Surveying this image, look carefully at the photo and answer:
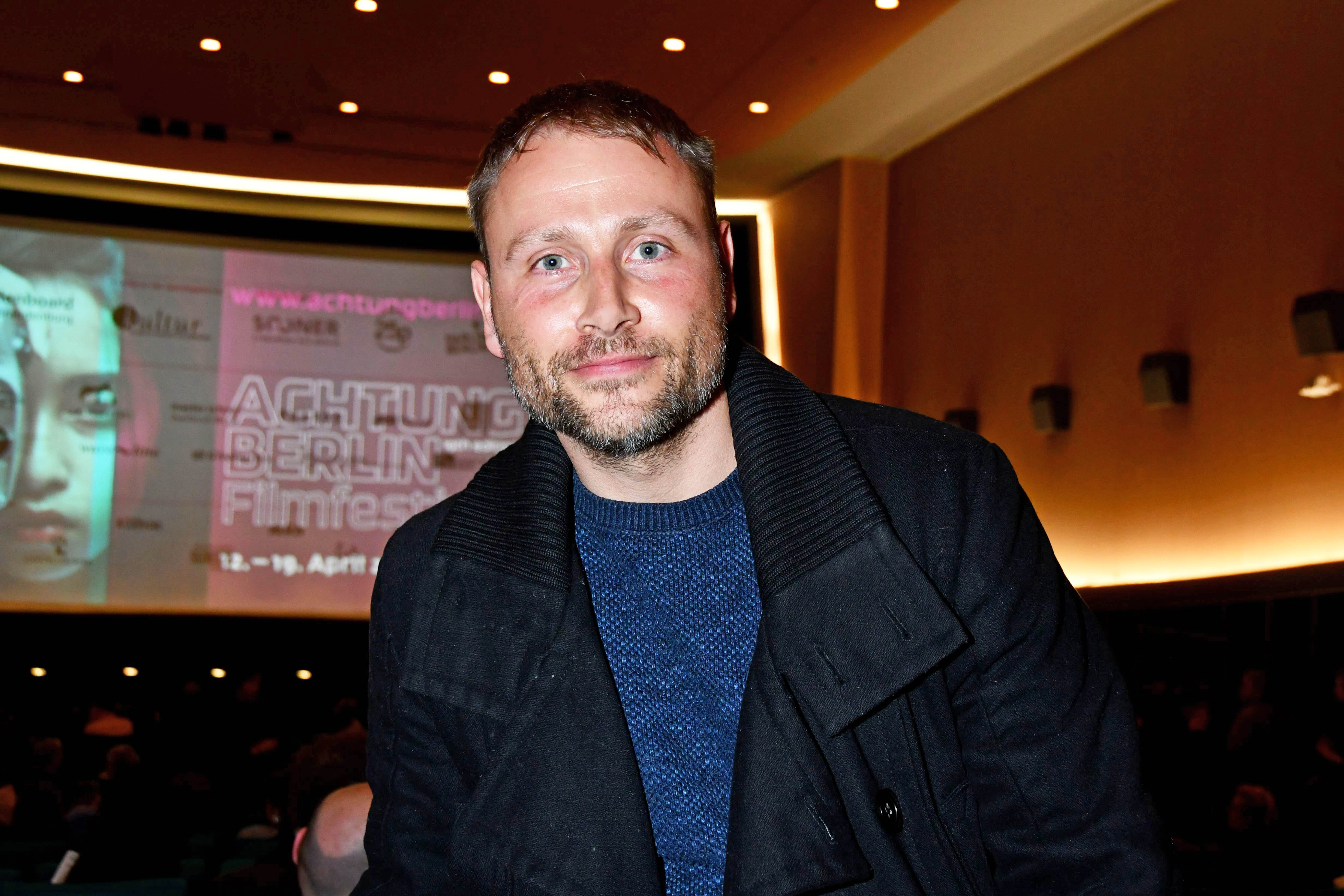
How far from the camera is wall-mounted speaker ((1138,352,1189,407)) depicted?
217 inches

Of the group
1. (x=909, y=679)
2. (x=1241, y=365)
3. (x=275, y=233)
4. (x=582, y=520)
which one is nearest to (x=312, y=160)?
(x=275, y=233)

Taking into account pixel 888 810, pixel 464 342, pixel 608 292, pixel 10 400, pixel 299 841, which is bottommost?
pixel 299 841

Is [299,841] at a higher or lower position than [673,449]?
lower

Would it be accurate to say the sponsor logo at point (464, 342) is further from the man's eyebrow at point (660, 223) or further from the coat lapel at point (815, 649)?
the coat lapel at point (815, 649)

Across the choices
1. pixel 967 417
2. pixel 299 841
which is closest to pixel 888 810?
pixel 299 841

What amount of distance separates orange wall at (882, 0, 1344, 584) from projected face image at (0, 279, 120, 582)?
17.6 feet

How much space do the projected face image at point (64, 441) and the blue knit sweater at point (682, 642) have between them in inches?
274

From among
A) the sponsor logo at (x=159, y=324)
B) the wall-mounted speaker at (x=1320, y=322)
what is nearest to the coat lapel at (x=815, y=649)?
the wall-mounted speaker at (x=1320, y=322)

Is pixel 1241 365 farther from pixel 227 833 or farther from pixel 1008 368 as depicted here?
pixel 227 833

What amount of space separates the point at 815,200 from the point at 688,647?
719 cm

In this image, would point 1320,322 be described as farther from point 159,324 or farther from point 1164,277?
point 159,324

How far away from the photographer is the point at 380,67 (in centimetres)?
660

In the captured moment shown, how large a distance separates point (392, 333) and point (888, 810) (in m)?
7.29

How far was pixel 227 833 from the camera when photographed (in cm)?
693
